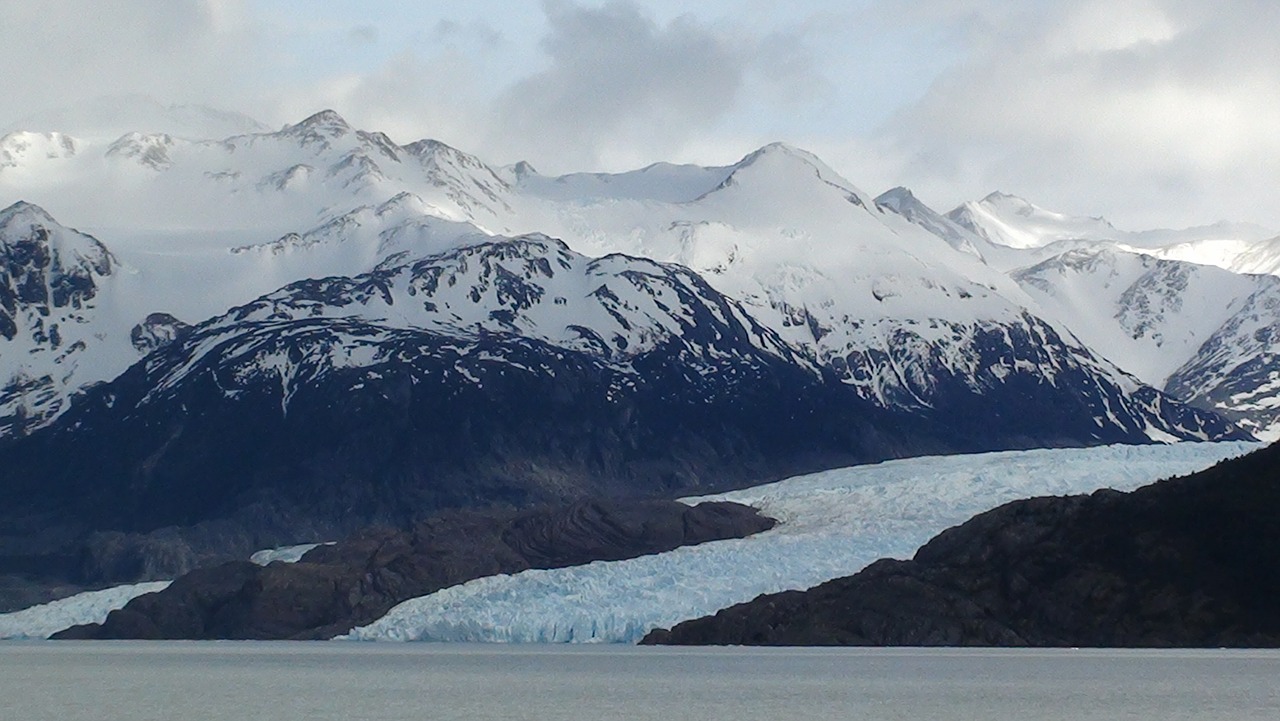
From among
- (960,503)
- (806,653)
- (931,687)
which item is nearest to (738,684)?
(931,687)

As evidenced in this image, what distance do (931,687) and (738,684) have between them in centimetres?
901

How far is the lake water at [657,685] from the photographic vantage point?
266 feet

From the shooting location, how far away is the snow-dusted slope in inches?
5891

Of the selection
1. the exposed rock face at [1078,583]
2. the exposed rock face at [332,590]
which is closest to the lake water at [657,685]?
the exposed rock face at [1078,583]

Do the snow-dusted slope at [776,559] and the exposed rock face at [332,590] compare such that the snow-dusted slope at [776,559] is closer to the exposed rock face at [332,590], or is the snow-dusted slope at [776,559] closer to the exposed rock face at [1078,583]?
the exposed rock face at [1078,583]

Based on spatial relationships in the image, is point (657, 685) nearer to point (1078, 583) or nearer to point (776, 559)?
point (1078, 583)

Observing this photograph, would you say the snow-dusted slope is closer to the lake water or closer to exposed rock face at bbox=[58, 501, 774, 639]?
the lake water

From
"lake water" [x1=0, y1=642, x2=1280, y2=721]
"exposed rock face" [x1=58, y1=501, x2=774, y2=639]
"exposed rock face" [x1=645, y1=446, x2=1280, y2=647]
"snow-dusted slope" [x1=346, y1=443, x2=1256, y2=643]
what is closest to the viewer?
"lake water" [x1=0, y1=642, x2=1280, y2=721]

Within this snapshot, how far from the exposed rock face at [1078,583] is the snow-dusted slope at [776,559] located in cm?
373

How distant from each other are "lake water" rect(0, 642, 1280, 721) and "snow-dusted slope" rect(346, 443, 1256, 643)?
1144 cm

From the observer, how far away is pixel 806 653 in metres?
131

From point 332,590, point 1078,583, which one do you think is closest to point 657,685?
point 1078,583

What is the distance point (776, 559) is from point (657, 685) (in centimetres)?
5486

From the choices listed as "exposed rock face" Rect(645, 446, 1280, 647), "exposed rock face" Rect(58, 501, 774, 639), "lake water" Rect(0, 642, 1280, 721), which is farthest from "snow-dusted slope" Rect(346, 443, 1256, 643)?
"exposed rock face" Rect(58, 501, 774, 639)
